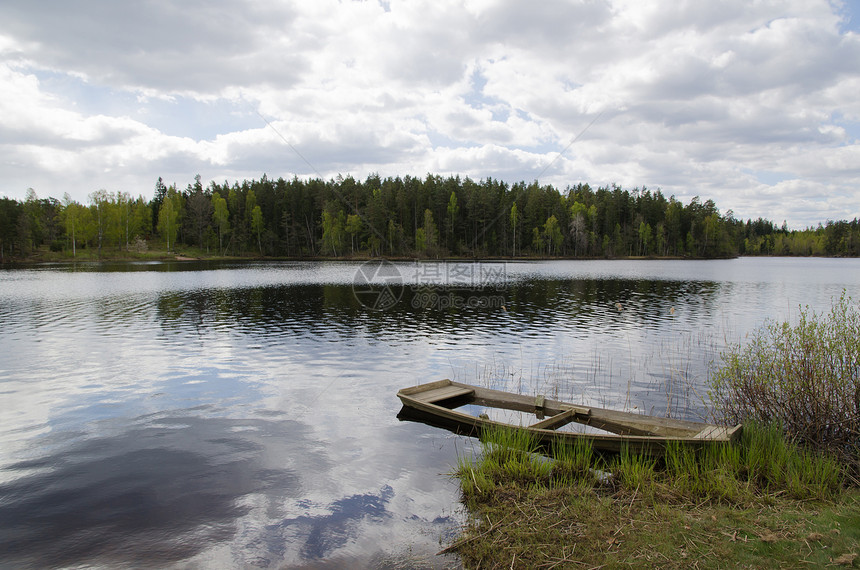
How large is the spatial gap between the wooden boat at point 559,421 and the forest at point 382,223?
4833 inches

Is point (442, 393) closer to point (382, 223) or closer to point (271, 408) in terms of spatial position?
point (271, 408)

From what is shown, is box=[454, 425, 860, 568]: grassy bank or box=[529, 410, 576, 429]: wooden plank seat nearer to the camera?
box=[454, 425, 860, 568]: grassy bank

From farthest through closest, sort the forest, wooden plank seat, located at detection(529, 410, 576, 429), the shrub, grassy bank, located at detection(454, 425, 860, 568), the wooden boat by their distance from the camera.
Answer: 1. the forest
2. wooden plank seat, located at detection(529, 410, 576, 429)
3. the wooden boat
4. the shrub
5. grassy bank, located at detection(454, 425, 860, 568)

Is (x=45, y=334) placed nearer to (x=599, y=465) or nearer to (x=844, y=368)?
(x=599, y=465)

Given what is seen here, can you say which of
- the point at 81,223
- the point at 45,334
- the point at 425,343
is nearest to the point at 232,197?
the point at 81,223

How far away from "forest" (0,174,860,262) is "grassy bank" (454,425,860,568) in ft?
424

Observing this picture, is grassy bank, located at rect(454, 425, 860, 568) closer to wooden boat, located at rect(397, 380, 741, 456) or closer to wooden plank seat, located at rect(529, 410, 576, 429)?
wooden boat, located at rect(397, 380, 741, 456)

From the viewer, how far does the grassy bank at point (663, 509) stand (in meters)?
7.00

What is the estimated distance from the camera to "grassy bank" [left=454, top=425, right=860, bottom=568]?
23.0ft

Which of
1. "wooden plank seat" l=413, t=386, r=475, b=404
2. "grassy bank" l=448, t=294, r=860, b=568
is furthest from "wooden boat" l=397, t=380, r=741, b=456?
"grassy bank" l=448, t=294, r=860, b=568

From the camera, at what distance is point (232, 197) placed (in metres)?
153

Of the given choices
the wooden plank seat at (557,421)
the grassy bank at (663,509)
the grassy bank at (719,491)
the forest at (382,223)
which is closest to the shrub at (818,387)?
the grassy bank at (719,491)

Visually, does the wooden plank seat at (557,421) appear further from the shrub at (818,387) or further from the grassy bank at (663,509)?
the shrub at (818,387)

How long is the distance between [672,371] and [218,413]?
1859 cm
